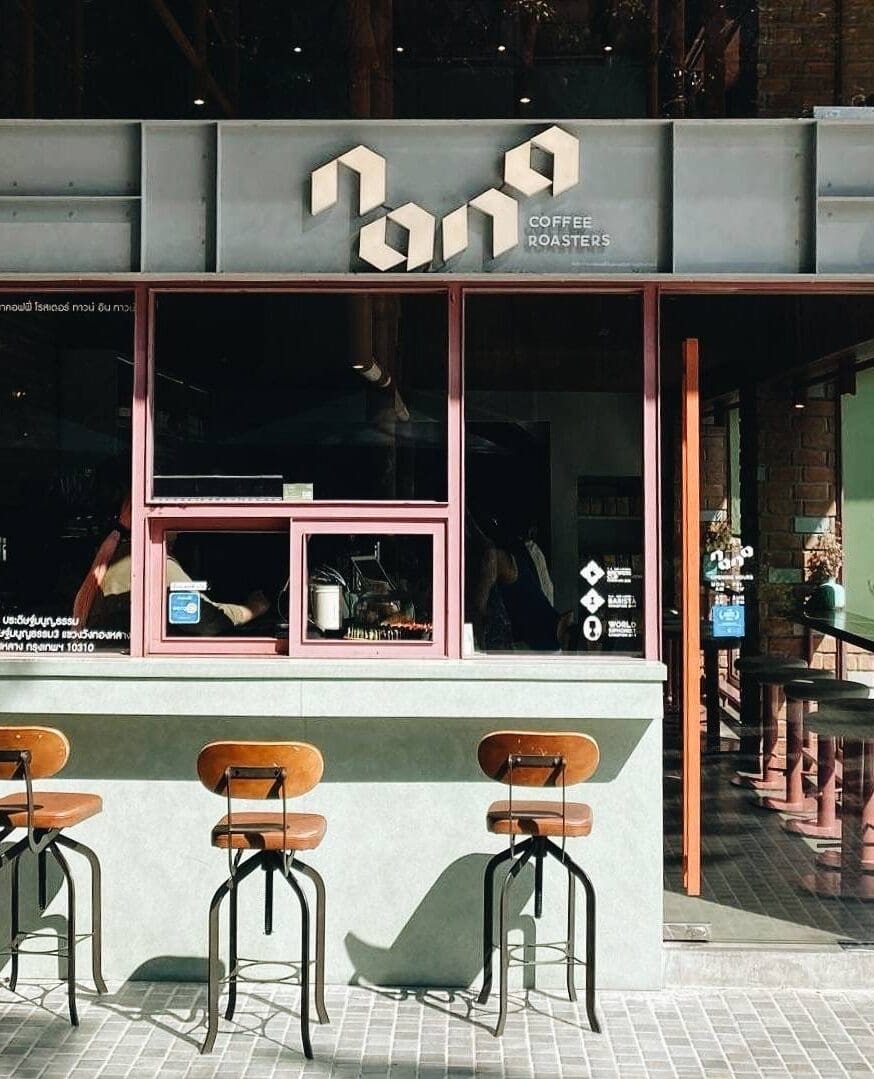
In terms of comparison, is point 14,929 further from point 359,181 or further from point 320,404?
point 359,181

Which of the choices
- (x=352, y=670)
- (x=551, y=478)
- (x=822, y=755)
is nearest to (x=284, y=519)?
(x=352, y=670)

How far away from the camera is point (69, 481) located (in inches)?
236

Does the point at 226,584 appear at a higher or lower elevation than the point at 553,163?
lower

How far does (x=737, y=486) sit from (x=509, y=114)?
76.9 inches

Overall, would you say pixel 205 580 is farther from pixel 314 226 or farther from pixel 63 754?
pixel 314 226

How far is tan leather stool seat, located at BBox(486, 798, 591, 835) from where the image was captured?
5.18 meters

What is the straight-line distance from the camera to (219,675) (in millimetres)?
5684

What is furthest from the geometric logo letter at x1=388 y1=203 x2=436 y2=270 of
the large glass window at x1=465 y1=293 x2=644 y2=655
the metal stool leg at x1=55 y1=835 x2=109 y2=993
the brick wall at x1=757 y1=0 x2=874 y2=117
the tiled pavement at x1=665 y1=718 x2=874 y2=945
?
the metal stool leg at x1=55 y1=835 x2=109 y2=993

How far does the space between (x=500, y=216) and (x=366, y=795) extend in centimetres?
254

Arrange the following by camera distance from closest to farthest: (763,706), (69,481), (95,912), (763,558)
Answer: (95,912)
(69,481)
(763,558)
(763,706)

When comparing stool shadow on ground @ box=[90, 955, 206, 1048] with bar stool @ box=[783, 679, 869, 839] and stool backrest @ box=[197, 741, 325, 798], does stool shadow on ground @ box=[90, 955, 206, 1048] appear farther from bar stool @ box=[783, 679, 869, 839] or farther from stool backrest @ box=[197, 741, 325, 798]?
bar stool @ box=[783, 679, 869, 839]

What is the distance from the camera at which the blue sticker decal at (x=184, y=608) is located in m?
5.95

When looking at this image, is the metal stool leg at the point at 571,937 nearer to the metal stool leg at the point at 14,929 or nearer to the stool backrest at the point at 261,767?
the stool backrest at the point at 261,767

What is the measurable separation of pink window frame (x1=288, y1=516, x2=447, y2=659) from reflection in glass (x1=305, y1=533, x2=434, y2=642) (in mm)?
23
